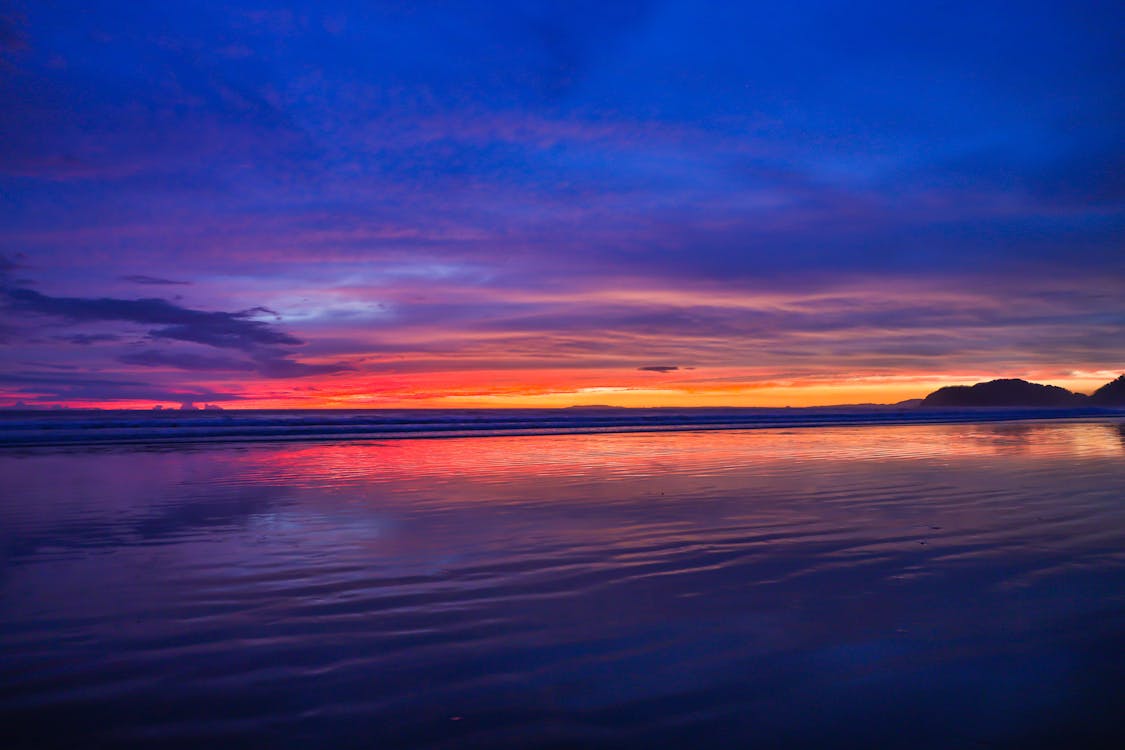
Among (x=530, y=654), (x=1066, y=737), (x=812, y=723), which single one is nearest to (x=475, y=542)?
(x=530, y=654)

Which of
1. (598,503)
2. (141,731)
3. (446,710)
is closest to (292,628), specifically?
(141,731)

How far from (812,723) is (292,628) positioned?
12.1 ft

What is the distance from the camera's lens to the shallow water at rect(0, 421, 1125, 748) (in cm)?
369

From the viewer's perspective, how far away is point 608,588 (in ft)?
20.6

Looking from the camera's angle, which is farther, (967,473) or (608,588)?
(967,473)

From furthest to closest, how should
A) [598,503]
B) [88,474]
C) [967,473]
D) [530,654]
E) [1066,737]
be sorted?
[88,474] → [967,473] → [598,503] → [530,654] → [1066,737]

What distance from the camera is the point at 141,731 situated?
3629 mm

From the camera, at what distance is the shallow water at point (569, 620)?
12.1 feet

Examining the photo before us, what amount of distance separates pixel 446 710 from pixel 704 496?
860cm

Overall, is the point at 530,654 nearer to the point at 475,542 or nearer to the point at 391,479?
the point at 475,542

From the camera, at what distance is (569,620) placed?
537 centimetres

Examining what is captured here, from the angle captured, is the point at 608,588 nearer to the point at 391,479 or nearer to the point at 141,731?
the point at 141,731

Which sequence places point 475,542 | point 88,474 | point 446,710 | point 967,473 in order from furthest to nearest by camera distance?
point 88,474 → point 967,473 → point 475,542 → point 446,710

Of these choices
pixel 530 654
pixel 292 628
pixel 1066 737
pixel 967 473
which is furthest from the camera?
pixel 967 473
